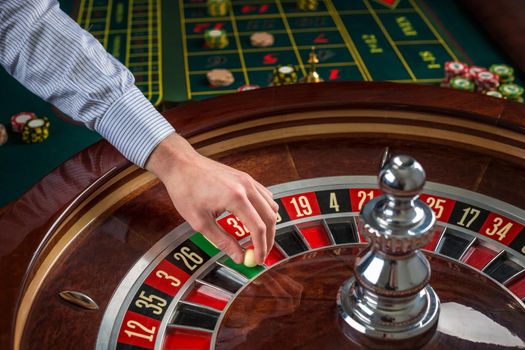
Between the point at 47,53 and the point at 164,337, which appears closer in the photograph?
the point at 164,337

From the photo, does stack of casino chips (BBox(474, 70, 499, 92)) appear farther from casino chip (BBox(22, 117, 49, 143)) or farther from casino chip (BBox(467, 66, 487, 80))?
casino chip (BBox(22, 117, 49, 143))

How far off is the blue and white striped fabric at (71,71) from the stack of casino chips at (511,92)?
5.35 feet

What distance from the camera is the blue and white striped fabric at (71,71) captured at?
5.88ft

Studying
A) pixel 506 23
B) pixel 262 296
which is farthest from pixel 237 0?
pixel 262 296

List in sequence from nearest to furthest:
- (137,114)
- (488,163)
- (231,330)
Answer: (231,330) < (137,114) < (488,163)

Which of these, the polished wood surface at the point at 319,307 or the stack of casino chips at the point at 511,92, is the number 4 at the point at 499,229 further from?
the stack of casino chips at the point at 511,92

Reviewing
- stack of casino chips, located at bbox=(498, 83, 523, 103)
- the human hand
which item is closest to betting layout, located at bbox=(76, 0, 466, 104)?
stack of casino chips, located at bbox=(498, 83, 523, 103)

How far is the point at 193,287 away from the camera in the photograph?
63.7 inches

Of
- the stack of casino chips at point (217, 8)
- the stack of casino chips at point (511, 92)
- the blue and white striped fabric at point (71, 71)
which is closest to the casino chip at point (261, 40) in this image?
the stack of casino chips at point (217, 8)

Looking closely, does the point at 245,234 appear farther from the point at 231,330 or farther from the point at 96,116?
the point at 96,116

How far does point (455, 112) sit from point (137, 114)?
2.83 feet

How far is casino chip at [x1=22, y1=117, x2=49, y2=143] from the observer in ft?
8.43

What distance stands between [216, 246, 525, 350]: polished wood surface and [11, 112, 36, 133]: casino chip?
1368 mm

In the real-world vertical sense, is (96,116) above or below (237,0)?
above
